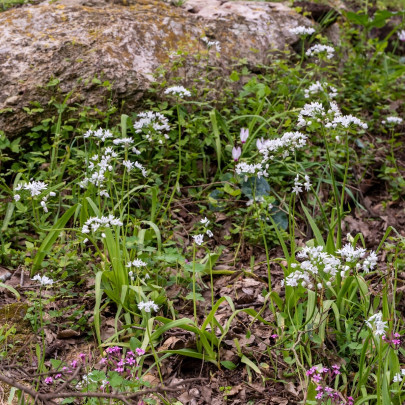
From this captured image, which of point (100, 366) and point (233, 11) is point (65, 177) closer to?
point (100, 366)

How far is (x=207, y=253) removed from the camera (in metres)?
2.99

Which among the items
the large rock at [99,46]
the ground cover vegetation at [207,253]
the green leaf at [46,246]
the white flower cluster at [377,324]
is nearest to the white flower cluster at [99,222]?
the ground cover vegetation at [207,253]

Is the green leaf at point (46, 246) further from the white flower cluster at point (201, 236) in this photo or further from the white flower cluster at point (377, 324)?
the white flower cluster at point (377, 324)

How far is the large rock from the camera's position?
364 cm

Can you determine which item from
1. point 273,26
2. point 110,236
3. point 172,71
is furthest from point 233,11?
point 110,236

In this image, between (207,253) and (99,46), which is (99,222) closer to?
(207,253)

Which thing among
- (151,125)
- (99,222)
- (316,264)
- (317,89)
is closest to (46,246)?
(99,222)

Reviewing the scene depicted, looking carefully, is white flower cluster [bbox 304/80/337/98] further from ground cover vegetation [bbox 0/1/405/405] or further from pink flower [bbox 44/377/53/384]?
pink flower [bbox 44/377/53/384]

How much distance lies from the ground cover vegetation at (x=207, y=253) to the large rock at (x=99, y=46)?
0.13 m

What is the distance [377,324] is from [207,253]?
4.25 ft

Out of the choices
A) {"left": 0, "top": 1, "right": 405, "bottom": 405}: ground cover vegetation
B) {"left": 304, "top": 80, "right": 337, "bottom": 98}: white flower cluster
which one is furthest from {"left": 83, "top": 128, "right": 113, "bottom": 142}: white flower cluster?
{"left": 304, "top": 80, "right": 337, "bottom": 98}: white flower cluster

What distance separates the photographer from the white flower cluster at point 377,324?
6.13 feet

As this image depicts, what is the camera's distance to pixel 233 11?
4758mm

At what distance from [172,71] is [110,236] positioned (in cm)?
186
